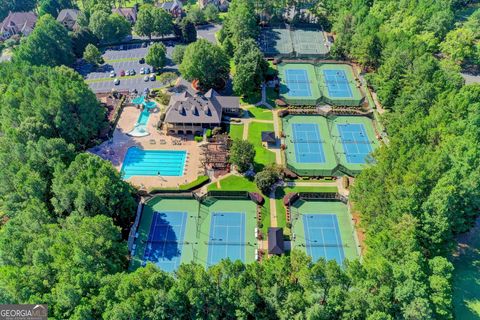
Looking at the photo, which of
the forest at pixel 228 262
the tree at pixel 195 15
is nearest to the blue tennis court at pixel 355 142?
the forest at pixel 228 262

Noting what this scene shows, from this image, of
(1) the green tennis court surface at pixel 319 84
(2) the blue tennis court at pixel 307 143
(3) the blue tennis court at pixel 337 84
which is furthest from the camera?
(3) the blue tennis court at pixel 337 84

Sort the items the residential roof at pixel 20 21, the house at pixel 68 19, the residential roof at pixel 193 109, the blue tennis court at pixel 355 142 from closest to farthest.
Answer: the blue tennis court at pixel 355 142 < the residential roof at pixel 193 109 < the house at pixel 68 19 < the residential roof at pixel 20 21

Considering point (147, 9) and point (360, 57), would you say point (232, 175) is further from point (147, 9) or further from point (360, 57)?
point (147, 9)

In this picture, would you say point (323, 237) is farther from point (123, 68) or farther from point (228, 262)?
point (123, 68)

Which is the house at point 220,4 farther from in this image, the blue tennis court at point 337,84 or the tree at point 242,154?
the tree at point 242,154

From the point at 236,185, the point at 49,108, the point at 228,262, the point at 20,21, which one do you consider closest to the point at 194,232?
the point at 236,185

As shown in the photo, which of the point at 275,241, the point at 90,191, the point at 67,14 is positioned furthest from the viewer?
the point at 67,14

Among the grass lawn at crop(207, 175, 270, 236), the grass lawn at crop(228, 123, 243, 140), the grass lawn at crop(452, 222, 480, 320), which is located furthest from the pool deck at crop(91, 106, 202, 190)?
the grass lawn at crop(452, 222, 480, 320)

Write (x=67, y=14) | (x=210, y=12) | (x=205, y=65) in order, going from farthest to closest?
(x=210, y=12) < (x=67, y=14) < (x=205, y=65)
